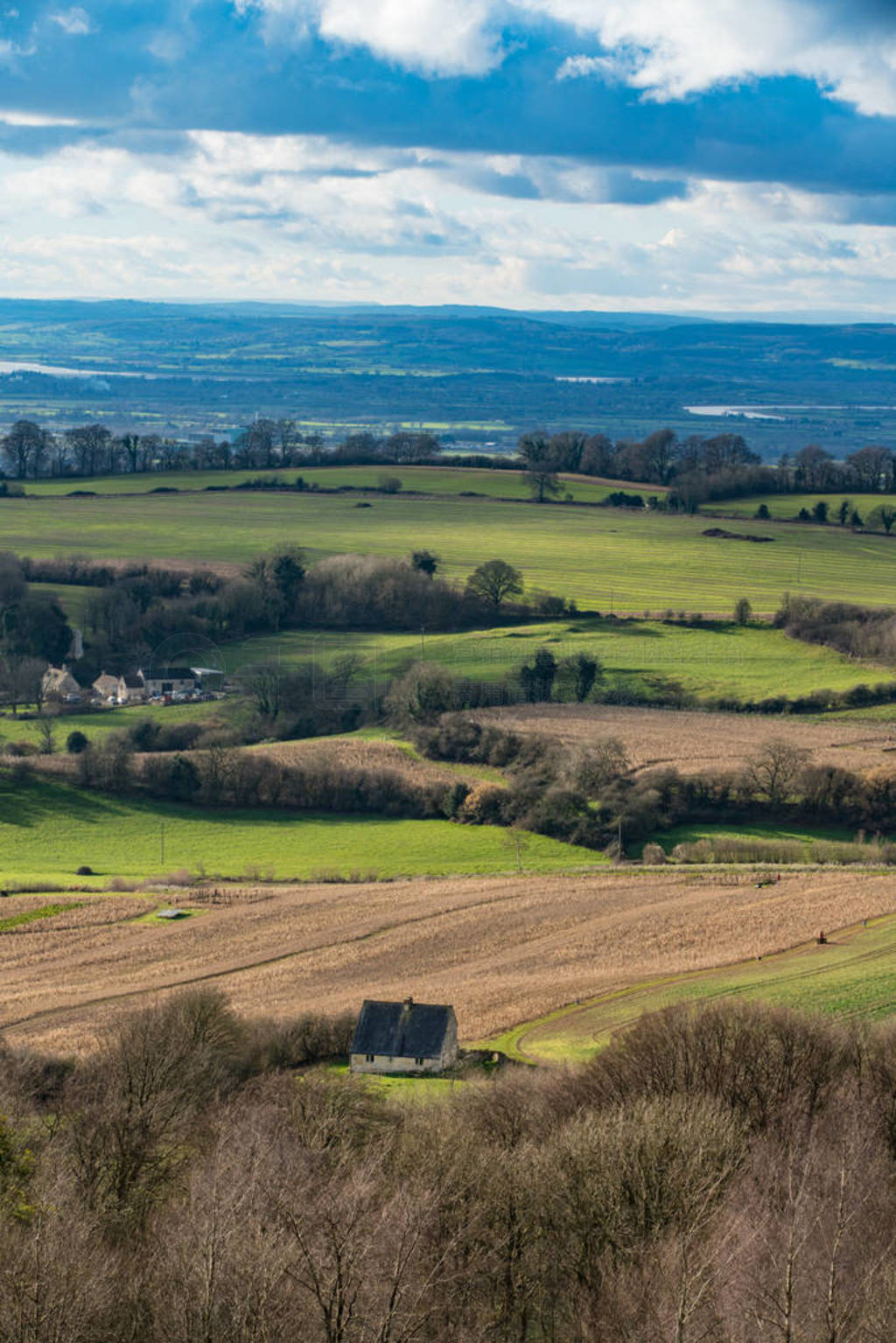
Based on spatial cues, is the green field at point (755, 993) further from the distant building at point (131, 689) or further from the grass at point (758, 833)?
the distant building at point (131, 689)

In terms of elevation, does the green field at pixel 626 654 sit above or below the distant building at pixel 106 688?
above

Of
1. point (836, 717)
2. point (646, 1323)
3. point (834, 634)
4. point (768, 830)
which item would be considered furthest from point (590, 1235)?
point (834, 634)

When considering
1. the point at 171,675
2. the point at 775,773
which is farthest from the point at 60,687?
the point at 775,773

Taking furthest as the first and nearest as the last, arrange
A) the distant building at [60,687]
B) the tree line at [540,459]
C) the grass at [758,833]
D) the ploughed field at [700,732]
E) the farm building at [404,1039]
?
the tree line at [540,459], the distant building at [60,687], the ploughed field at [700,732], the grass at [758,833], the farm building at [404,1039]

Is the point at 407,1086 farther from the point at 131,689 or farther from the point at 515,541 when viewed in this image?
the point at 515,541

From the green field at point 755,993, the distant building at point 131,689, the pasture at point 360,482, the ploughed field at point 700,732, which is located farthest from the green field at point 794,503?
the green field at point 755,993

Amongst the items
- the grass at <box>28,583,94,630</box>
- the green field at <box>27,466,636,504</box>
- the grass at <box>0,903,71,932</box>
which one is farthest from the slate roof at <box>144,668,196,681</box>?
the green field at <box>27,466,636,504</box>

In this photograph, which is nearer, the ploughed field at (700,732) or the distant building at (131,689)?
the ploughed field at (700,732)
